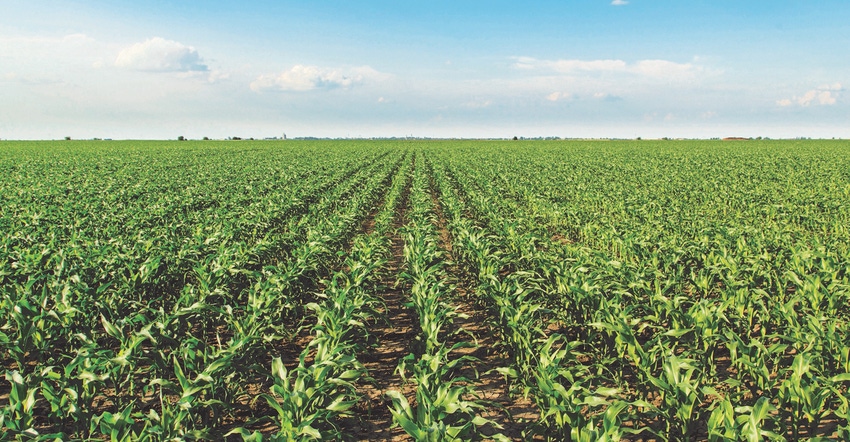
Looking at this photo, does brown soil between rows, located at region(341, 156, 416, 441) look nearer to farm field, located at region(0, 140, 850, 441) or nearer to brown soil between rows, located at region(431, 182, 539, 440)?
farm field, located at region(0, 140, 850, 441)

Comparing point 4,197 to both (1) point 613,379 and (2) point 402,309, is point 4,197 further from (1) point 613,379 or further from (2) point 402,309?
(1) point 613,379

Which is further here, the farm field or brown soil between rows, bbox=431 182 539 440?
brown soil between rows, bbox=431 182 539 440

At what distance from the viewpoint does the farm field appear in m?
3.67

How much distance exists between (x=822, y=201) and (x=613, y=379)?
16.2 meters

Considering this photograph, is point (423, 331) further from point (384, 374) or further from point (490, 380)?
point (490, 380)

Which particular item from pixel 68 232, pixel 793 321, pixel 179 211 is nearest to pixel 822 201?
pixel 793 321

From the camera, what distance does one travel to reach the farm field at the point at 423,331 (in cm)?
367

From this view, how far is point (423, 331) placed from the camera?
5293mm

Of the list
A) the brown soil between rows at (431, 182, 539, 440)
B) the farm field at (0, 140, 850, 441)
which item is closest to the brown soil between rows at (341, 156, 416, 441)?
the farm field at (0, 140, 850, 441)

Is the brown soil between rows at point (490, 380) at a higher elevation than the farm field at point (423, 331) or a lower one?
lower

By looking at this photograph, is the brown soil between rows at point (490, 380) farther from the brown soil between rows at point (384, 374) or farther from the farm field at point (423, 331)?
the brown soil between rows at point (384, 374)

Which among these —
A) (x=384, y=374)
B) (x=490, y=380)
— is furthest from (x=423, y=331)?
(x=490, y=380)

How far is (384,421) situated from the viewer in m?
4.61

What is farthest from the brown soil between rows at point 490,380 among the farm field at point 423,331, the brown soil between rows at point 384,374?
the brown soil between rows at point 384,374
